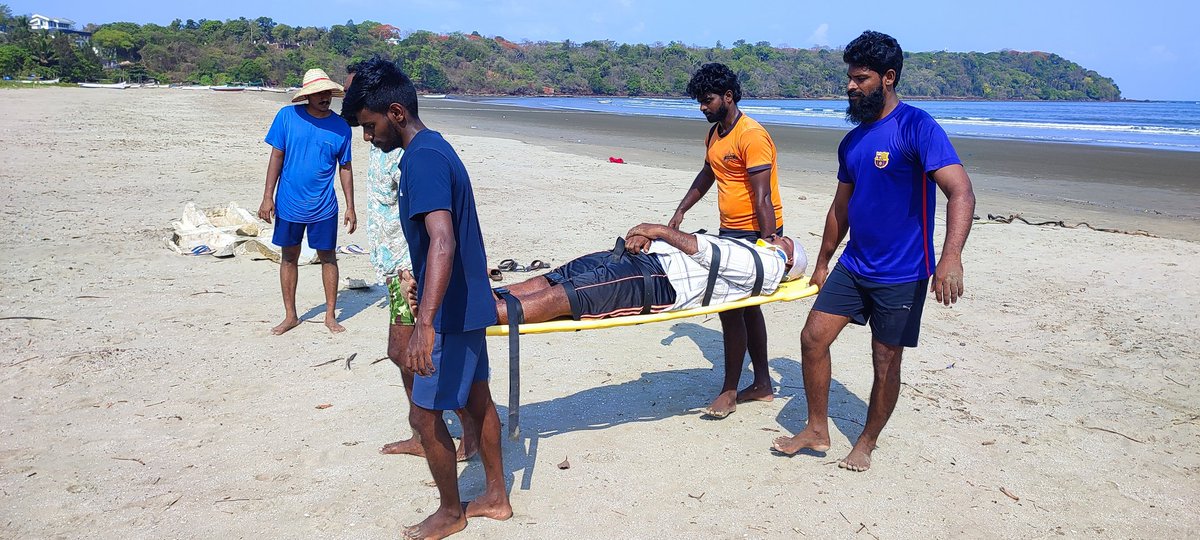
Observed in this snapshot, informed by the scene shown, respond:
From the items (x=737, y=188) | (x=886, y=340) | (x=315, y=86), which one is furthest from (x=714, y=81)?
(x=315, y=86)

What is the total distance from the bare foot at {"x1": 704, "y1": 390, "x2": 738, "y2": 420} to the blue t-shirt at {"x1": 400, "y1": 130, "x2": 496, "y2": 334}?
6.58ft

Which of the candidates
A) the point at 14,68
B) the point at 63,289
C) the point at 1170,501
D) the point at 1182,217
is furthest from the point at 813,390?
the point at 14,68

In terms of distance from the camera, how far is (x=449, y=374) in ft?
11.2

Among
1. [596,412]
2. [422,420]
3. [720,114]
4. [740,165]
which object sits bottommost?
[596,412]

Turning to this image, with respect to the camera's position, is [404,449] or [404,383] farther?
[404,449]

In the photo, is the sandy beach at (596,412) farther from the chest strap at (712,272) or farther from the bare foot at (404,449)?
the chest strap at (712,272)

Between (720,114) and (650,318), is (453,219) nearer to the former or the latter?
(650,318)

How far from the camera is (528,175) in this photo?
15188mm

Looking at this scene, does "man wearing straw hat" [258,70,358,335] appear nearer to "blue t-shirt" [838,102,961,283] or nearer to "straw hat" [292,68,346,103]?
"straw hat" [292,68,346,103]

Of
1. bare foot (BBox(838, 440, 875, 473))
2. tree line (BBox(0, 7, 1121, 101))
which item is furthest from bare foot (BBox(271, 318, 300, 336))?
tree line (BBox(0, 7, 1121, 101))

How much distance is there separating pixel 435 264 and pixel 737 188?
2.54 meters

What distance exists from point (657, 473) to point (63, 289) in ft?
18.9

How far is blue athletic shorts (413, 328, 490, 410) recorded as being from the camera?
338 cm

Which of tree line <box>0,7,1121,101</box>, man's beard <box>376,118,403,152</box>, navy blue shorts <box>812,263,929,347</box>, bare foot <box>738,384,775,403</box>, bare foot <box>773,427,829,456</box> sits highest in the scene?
tree line <box>0,7,1121,101</box>
